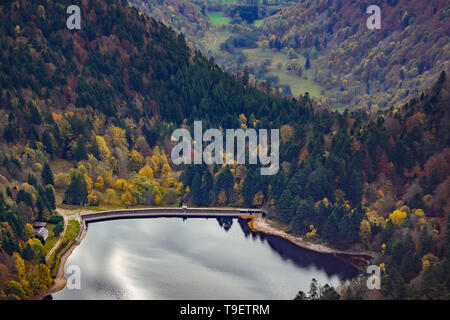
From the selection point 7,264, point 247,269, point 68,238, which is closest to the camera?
point 7,264

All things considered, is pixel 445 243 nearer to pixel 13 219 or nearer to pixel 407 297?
pixel 407 297

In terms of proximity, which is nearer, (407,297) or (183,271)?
(407,297)

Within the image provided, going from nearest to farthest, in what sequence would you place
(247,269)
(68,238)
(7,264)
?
(7,264)
(247,269)
(68,238)
